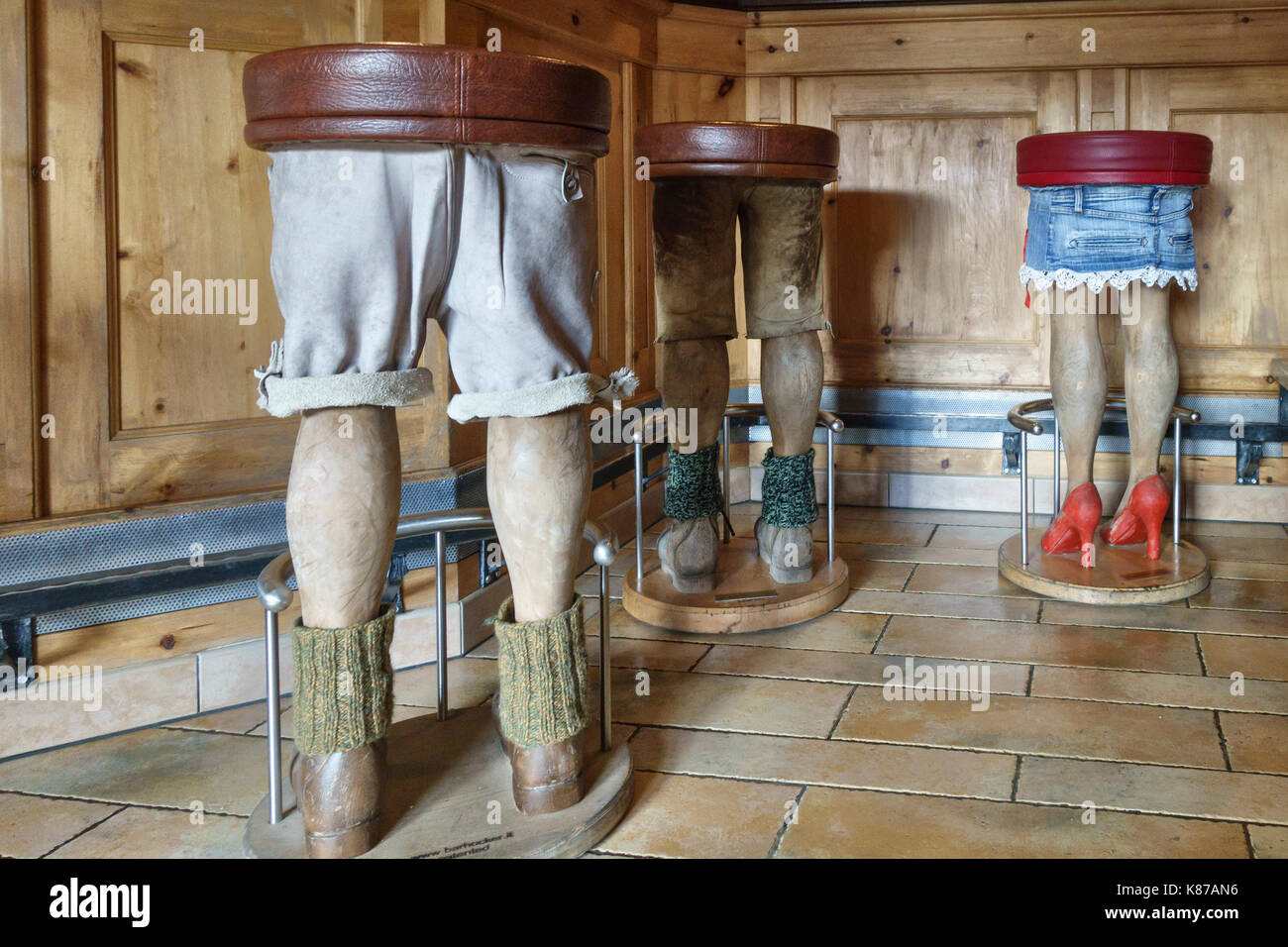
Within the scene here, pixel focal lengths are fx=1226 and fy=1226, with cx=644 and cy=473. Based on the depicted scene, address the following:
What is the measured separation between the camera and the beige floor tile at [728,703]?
211cm

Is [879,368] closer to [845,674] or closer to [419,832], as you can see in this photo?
[845,674]

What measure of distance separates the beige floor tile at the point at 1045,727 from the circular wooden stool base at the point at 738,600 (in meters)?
0.41

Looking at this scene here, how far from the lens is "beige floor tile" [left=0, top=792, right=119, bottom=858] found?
5.46 feet

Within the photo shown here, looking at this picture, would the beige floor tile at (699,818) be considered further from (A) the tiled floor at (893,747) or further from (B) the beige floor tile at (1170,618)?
(B) the beige floor tile at (1170,618)

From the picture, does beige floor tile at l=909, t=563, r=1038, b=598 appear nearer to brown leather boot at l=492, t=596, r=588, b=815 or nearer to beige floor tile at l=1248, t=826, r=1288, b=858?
beige floor tile at l=1248, t=826, r=1288, b=858

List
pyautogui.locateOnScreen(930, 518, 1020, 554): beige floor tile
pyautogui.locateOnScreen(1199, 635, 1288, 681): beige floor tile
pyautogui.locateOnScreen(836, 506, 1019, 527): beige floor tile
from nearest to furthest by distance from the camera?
pyautogui.locateOnScreen(1199, 635, 1288, 681): beige floor tile, pyautogui.locateOnScreen(930, 518, 1020, 554): beige floor tile, pyautogui.locateOnScreen(836, 506, 1019, 527): beige floor tile

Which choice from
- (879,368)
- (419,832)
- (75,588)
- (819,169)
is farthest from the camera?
(879,368)

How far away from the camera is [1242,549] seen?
10.8 feet

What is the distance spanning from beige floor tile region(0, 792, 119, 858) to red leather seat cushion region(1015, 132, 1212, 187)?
2342 millimetres

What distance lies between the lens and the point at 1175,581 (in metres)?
2.79

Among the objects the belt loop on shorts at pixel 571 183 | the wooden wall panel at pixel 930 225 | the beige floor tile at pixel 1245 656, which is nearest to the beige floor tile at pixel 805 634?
the beige floor tile at pixel 1245 656

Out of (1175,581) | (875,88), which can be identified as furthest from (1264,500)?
(875,88)

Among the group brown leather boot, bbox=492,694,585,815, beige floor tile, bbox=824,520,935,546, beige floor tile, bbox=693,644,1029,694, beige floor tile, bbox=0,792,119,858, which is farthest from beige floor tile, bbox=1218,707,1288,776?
beige floor tile, bbox=0,792,119,858

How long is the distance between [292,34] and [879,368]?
7.29 ft
